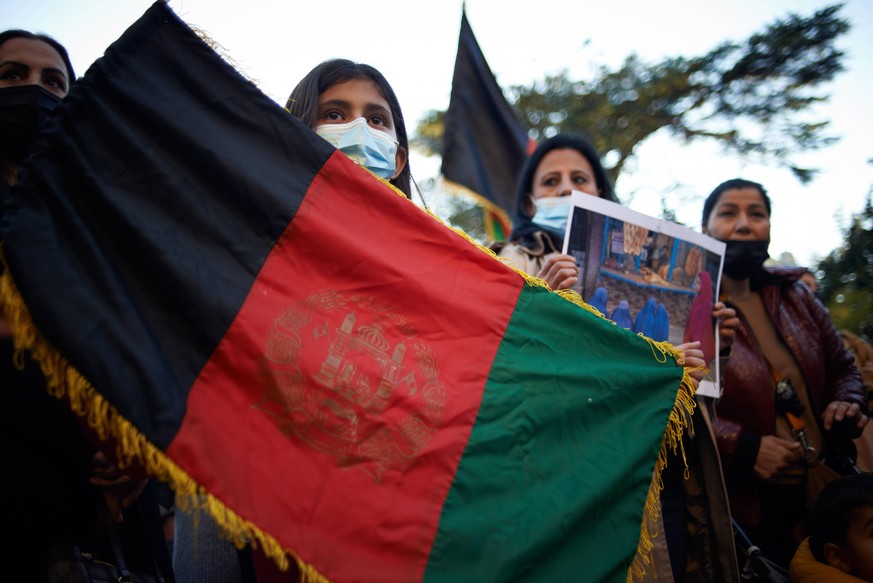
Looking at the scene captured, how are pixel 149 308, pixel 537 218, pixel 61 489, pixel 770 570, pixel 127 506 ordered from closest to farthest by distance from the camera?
pixel 149 308, pixel 61 489, pixel 127 506, pixel 770 570, pixel 537 218

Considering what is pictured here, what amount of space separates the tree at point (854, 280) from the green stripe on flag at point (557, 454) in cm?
446

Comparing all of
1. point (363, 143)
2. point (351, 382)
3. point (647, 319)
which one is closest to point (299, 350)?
point (351, 382)

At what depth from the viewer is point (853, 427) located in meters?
2.65

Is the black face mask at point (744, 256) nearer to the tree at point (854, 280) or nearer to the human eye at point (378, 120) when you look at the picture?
the human eye at point (378, 120)

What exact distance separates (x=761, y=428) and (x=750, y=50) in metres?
9.86

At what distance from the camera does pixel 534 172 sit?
3146 millimetres

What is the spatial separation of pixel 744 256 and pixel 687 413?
1315 millimetres

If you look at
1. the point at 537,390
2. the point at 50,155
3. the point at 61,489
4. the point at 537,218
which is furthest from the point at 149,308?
the point at 537,218

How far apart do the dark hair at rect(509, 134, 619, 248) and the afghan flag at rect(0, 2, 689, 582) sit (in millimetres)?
1224

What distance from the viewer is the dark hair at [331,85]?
2246 mm

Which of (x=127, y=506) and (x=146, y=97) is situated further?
(x=127, y=506)

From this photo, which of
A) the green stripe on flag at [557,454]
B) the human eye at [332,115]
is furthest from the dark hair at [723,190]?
the human eye at [332,115]

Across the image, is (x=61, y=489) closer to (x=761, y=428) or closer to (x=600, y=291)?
(x=600, y=291)

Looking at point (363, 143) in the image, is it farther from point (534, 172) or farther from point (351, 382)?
point (534, 172)
